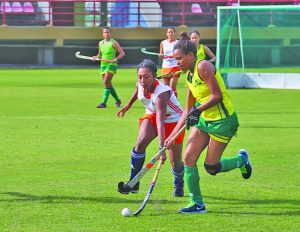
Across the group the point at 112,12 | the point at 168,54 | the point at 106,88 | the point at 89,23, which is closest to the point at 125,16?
the point at 112,12

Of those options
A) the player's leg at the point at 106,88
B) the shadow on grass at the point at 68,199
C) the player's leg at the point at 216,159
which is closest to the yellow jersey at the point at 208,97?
the player's leg at the point at 216,159

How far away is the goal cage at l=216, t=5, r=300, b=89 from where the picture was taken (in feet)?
94.8

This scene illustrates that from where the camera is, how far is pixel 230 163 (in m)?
9.91

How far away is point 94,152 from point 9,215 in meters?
5.05

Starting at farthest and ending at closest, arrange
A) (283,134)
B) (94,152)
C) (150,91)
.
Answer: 1. (283,134)
2. (94,152)
3. (150,91)

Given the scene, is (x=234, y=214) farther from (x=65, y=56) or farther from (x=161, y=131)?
(x=65, y=56)

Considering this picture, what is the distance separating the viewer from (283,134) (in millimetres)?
16781

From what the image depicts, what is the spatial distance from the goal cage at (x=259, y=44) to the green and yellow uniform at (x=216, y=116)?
19473mm

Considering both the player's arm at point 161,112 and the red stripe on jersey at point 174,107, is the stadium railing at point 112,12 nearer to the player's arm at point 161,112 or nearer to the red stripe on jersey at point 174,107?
the red stripe on jersey at point 174,107

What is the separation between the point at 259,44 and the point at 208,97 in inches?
806

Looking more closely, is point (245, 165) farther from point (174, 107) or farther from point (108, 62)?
point (108, 62)

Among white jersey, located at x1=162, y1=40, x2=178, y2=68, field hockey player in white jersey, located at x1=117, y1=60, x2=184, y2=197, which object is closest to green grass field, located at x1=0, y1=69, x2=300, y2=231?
field hockey player in white jersey, located at x1=117, y1=60, x2=184, y2=197

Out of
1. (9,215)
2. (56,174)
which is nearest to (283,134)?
(56,174)

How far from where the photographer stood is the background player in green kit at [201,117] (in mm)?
9164
